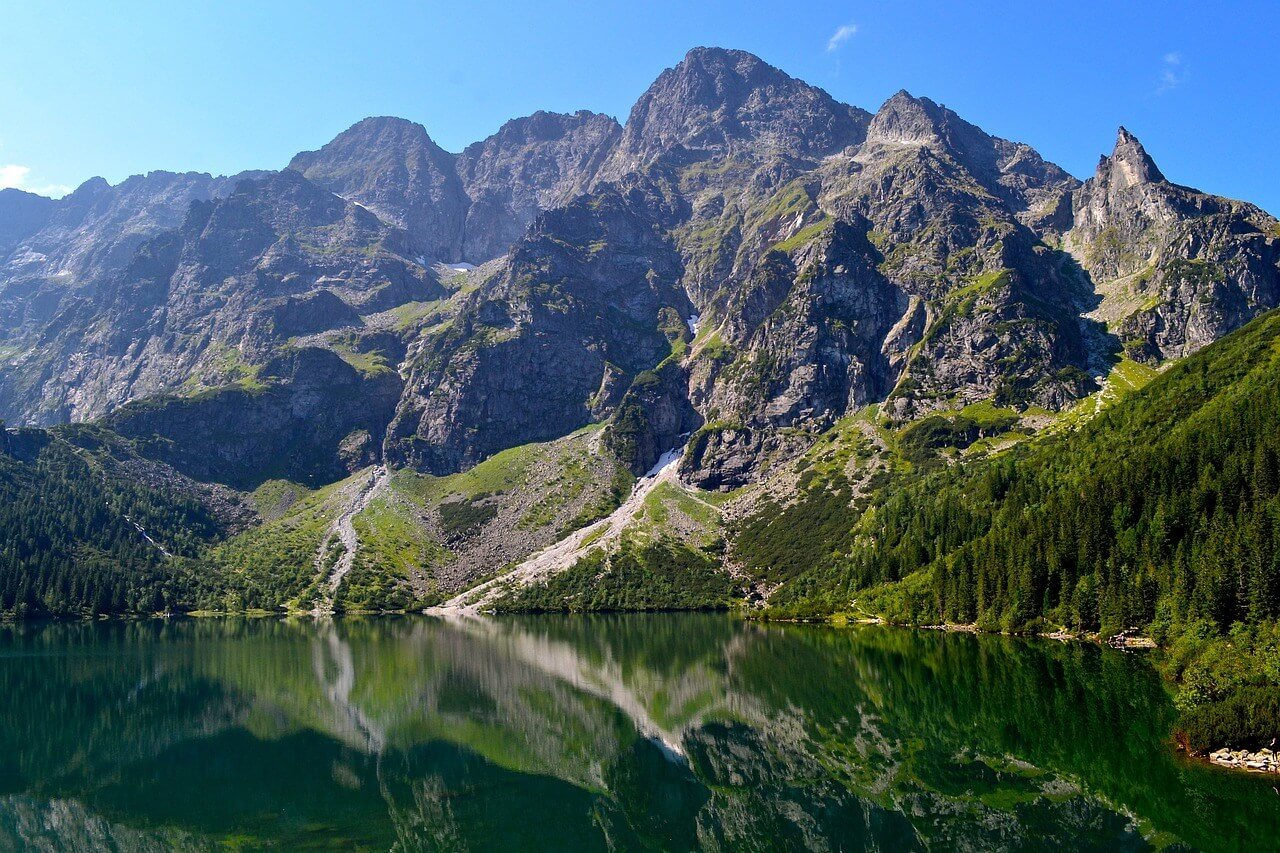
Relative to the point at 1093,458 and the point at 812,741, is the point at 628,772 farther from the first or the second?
the point at 1093,458

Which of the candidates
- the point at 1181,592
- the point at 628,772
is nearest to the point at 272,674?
the point at 628,772

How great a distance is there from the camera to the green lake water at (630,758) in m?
34.6

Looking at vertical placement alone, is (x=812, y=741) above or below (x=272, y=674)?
above

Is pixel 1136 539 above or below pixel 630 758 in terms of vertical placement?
above

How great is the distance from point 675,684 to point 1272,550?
61319 millimetres

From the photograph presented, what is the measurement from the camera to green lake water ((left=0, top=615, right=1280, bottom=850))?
1361 inches

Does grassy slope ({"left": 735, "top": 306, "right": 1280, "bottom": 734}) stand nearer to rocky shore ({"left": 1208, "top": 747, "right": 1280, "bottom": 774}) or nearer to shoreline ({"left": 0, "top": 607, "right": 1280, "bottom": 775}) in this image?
shoreline ({"left": 0, "top": 607, "right": 1280, "bottom": 775})

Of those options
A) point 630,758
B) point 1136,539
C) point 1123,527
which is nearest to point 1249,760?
point 630,758

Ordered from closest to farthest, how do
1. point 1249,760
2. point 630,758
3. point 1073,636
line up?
point 1249,760 → point 630,758 → point 1073,636

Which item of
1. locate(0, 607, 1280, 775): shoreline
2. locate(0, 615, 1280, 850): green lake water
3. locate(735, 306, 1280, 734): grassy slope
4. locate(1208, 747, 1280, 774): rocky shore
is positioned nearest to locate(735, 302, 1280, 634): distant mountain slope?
locate(735, 306, 1280, 734): grassy slope

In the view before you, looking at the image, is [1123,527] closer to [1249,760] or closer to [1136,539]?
[1136,539]

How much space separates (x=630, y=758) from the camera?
51.3 m

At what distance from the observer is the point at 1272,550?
7956 centimetres

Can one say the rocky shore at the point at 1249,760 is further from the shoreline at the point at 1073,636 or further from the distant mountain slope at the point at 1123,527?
the distant mountain slope at the point at 1123,527
